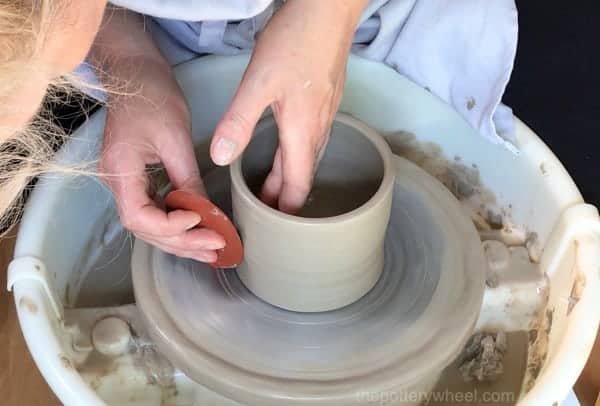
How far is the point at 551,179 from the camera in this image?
1271mm

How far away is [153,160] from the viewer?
1.19 m

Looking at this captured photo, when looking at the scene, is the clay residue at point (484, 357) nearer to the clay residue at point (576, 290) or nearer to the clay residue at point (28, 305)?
the clay residue at point (576, 290)

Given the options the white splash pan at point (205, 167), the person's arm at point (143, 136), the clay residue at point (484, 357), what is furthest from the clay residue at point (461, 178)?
the person's arm at point (143, 136)

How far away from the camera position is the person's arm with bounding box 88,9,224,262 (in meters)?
1.09

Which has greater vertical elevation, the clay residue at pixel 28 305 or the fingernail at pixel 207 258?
the fingernail at pixel 207 258

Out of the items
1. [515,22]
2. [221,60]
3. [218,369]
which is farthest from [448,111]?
[218,369]

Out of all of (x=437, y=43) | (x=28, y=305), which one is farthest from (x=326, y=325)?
(x=437, y=43)

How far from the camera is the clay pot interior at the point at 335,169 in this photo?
1166mm

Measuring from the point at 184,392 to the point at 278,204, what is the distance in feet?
1.18

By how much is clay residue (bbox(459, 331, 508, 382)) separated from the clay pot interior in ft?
0.99

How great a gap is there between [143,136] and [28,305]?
0.93 feet

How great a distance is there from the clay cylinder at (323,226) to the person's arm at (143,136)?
70mm

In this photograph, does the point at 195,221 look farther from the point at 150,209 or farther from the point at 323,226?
the point at 323,226

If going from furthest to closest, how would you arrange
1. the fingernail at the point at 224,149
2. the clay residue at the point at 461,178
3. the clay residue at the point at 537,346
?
the clay residue at the point at 461,178
the clay residue at the point at 537,346
the fingernail at the point at 224,149
